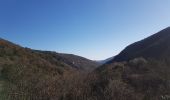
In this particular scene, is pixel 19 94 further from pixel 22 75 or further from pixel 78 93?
pixel 22 75

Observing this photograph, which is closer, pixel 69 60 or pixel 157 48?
pixel 157 48

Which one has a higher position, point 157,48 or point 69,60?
point 69,60

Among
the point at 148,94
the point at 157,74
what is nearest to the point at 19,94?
the point at 148,94

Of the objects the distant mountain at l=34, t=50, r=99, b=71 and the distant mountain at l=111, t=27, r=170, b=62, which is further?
the distant mountain at l=34, t=50, r=99, b=71

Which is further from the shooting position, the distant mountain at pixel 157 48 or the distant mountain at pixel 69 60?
the distant mountain at pixel 69 60

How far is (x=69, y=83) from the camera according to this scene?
10.1 meters

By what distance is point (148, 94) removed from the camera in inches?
345

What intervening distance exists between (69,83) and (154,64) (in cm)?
946

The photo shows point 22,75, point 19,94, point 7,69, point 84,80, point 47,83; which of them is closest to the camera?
point 19,94

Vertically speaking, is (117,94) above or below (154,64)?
below

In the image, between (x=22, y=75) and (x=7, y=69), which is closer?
(x=22, y=75)

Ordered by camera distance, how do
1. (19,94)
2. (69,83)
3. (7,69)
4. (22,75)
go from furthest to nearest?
(7,69)
(22,75)
(69,83)
(19,94)

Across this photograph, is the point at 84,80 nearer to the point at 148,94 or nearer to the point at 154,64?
the point at 148,94

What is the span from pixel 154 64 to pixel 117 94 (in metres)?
11.0
